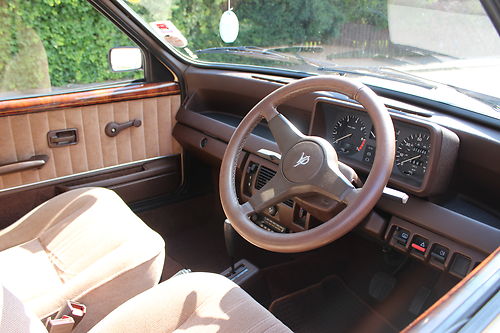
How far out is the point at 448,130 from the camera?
1.59 m

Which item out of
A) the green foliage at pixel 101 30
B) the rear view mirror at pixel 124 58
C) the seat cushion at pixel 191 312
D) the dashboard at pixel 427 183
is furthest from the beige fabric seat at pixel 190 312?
the rear view mirror at pixel 124 58

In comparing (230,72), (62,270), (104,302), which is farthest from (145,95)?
(104,302)

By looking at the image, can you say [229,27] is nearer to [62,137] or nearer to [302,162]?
[62,137]

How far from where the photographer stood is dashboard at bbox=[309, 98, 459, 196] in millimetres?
1560

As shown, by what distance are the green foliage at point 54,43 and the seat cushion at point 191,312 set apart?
58.7 inches

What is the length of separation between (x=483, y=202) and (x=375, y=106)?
0.60 metres

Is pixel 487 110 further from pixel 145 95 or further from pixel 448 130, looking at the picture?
pixel 145 95

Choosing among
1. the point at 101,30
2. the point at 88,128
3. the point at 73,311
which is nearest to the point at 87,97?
the point at 88,128

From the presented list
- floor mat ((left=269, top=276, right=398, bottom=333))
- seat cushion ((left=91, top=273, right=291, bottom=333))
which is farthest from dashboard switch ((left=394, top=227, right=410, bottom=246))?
floor mat ((left=269, top=276, right=398, bottom=333))

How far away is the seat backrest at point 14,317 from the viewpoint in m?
1.12

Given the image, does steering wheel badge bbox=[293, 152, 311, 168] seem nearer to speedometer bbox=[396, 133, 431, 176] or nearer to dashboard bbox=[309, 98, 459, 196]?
dashboard bbox=[309, 98, 459, 196]

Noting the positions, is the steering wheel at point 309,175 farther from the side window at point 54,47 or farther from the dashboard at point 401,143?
the side window at point 54,47

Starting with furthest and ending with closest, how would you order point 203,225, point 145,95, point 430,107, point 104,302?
1. point 203,225
2. point 145,95
3. point 430,107
4. point 104,302

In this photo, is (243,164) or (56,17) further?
(56,17)
